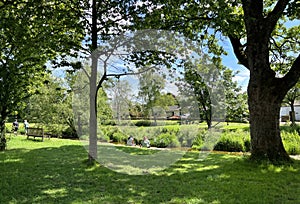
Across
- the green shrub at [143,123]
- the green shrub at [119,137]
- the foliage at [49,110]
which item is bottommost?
the green shrub at [119,137]

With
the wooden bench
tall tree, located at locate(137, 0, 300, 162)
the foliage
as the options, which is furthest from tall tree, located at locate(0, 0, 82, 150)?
the foliage

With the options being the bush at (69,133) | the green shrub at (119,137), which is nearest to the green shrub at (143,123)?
the green shrub at (119,137)

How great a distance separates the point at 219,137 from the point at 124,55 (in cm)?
685

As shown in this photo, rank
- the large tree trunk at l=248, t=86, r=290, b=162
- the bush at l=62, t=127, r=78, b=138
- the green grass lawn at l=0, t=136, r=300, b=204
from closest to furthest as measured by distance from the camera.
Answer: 1. the green grass lawn at l=0, t=136, r=300, b=204
2. the large tree trunk at l=248, t=86, r=290, b=162
3. the bush at l=62, t=127, r=78, b=138

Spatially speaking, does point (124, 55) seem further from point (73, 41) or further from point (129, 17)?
point (73, 41)

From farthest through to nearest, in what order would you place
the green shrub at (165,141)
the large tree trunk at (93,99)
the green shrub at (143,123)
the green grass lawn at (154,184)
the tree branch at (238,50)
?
the green shrub at (165,141) < the tree branch at (238,50) < the large tree trunk at (93,99) < the green shrub at (143,123) < the green grass lawn at (154,184)

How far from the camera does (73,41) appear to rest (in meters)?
6.93

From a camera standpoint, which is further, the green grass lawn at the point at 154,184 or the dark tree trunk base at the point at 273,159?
the dark tree trunk base at the point at 273,159

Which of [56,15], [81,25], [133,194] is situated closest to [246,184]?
[133,194]

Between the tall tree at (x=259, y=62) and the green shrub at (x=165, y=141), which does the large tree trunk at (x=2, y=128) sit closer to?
the green shrub at (x=165, y=141)

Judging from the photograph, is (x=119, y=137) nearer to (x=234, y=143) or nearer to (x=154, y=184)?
(x=234, y=143)

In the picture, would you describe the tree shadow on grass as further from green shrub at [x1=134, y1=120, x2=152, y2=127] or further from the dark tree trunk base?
green shrub at [x1=134, y1=120, x2=152, y2=127]

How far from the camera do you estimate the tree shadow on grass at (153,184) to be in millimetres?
3881

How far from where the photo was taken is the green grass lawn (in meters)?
3.88
